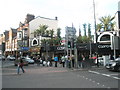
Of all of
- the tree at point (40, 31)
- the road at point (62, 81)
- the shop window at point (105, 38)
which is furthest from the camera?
the tree at point (40, 31)

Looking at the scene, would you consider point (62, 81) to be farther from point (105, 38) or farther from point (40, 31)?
point (40, 31)

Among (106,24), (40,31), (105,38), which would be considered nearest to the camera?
(105,38)

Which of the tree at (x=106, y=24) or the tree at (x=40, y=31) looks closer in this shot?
the tree at (x=106, y=24)

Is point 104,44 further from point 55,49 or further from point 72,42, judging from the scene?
point 72,42

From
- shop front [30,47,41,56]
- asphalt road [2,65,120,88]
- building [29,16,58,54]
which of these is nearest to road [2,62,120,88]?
asphalt road [2,65,120,88]

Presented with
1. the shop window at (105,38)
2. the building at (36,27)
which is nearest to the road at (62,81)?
the shop window at (105,38)

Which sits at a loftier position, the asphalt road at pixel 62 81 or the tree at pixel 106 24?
the tree at pixel 106 24

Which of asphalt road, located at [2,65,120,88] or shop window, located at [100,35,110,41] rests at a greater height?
shop window, located at [100,35,110,41]

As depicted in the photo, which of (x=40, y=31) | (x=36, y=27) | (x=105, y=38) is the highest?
(x=36, y=27)

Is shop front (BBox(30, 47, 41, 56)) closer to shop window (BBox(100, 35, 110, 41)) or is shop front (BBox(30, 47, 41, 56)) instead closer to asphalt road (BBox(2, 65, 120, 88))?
shop window (BBox(100, 35, 110, 41))

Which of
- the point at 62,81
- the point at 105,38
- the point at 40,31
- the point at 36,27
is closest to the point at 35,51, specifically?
the point at 40,31

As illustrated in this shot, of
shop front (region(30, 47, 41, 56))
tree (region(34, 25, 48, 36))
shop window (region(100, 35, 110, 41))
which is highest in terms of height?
tree (region(34, 25, 48, 36))

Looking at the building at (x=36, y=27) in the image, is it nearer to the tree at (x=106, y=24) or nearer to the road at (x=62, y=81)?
the tree at (x=106, y=24)

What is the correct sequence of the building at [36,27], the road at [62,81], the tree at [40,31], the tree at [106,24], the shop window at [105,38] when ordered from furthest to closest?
the tree at [40,31], the building at [36,27], the tree at [106,24], the shop window at [105,38], the road at [62,81]
